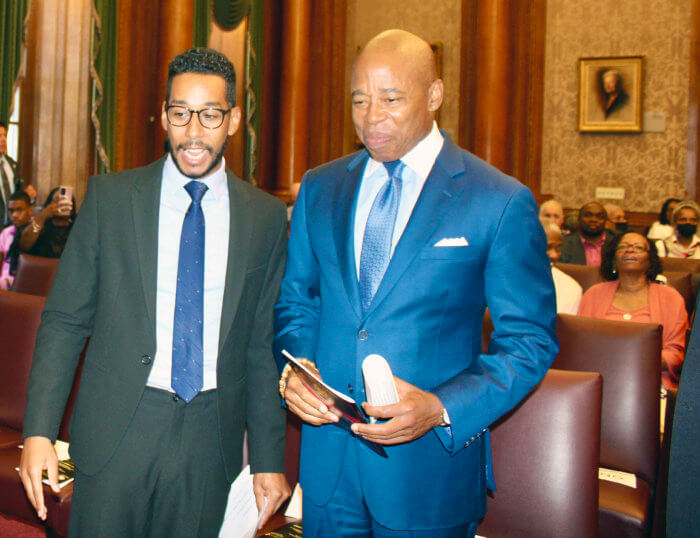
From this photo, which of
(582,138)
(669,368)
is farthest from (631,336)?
(582,138)

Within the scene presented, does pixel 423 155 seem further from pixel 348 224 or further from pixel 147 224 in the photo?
pixel 147 224

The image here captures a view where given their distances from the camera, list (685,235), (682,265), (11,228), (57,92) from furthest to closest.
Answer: (57,92) < (685,235) < (682,265) < (11,228)

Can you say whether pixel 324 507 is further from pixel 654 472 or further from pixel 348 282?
pixel 654 472

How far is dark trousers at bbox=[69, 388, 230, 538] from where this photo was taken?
5.14 ft

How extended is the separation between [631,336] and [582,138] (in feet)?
23.2

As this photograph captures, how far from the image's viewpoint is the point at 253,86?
28.9 ft

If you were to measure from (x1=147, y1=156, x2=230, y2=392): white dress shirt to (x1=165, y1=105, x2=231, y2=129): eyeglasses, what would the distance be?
0.12 meters

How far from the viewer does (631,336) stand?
275 cm

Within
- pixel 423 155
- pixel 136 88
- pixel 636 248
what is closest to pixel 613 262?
pixel 636 248

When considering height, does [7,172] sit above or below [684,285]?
above

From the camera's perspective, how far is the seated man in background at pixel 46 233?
4.87m

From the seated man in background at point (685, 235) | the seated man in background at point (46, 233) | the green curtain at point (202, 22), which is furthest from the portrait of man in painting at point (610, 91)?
the seated man in background at point (46, 233)

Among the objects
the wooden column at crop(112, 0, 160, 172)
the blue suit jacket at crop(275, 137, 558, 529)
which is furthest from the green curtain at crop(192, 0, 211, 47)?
the blue suit jacket at crop(275, 137, 558, 529)

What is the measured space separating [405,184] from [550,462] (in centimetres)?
103
